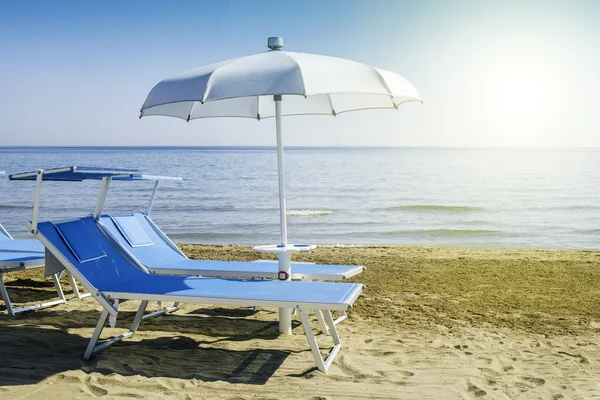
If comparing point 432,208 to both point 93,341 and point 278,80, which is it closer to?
point 278,80

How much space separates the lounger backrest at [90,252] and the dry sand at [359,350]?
0.51m

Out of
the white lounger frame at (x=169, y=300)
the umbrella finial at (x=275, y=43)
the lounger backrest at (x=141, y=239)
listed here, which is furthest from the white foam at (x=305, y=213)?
the white lounger frame at (x=169, y=300)

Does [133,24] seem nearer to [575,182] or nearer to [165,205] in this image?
[165,205]

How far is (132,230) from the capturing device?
627cm

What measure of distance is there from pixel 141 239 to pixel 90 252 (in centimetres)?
119

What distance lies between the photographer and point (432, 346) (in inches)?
198

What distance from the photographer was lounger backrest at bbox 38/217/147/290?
16.0 ft

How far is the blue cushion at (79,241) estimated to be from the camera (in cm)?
497

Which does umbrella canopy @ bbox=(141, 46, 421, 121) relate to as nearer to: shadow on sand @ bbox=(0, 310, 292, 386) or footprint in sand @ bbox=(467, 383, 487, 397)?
shadow on sand @ bbox=(0, 310, 292, 386)

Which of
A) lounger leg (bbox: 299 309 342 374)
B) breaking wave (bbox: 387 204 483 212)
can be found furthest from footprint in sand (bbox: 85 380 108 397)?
breaking wave (bbox: 387 204 483 212)

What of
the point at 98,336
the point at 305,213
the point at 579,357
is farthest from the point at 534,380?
the point at 305,213

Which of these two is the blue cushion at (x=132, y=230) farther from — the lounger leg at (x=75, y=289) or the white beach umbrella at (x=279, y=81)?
the white beach umbrella at (x=279, y=81)

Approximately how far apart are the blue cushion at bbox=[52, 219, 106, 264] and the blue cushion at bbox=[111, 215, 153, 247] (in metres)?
0.76

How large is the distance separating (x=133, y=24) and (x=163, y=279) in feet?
79.4
